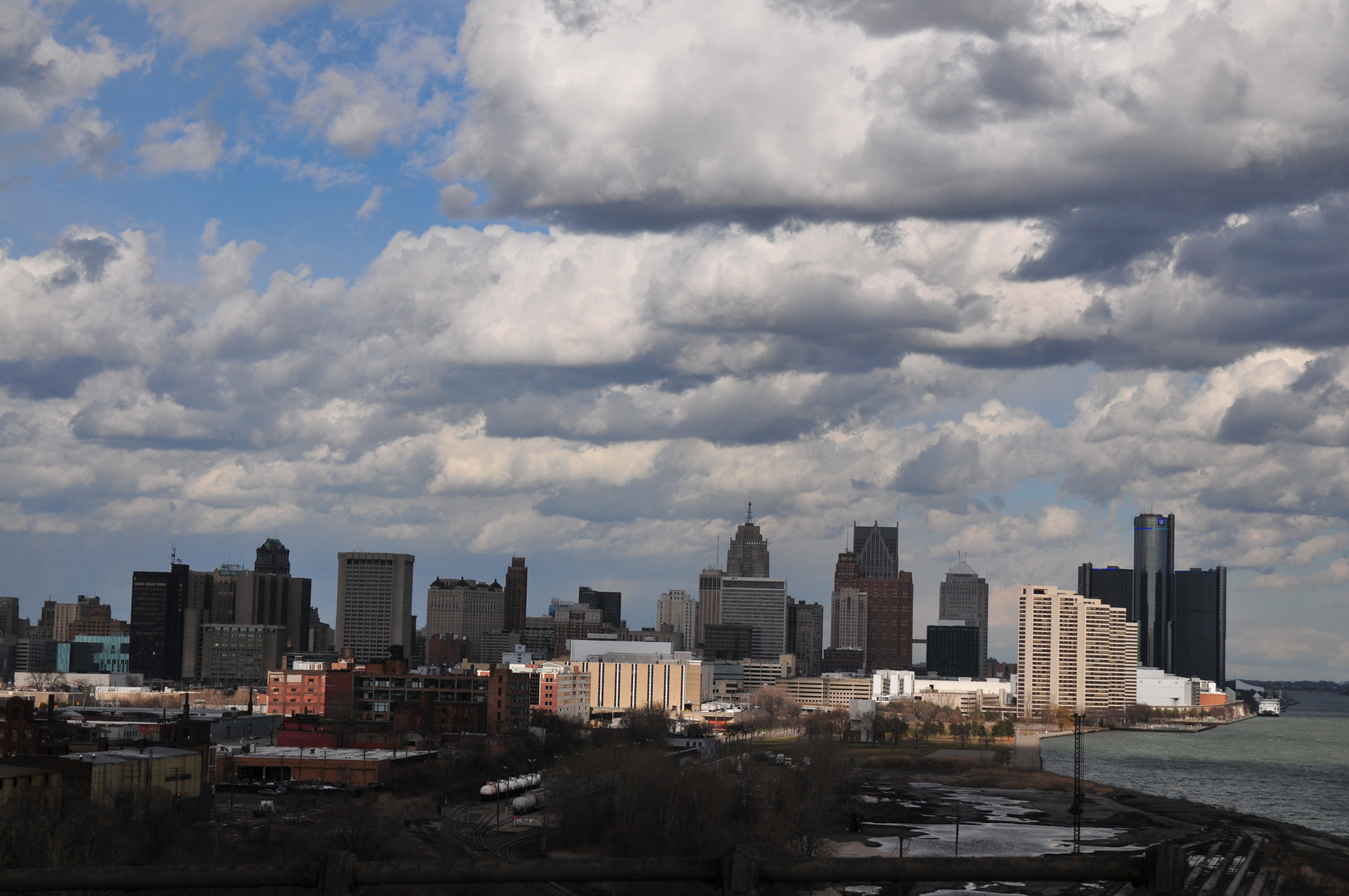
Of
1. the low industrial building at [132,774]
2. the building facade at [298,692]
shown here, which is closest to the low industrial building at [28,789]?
the low industrial building at [132,774]

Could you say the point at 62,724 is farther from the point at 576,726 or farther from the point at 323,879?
the point at 323,879

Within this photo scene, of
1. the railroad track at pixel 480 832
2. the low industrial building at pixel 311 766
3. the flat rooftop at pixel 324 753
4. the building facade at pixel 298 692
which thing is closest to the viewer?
the railroad track at pixel 480 832

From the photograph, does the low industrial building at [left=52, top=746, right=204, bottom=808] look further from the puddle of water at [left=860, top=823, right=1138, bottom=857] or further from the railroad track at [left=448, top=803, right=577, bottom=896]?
the puddle of water at [left=860, top=823, right=1138, bottom=857]

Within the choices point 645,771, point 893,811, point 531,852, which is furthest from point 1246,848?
point 531,852

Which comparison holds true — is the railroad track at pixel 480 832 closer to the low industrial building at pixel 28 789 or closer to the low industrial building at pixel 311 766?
the low industrial building at pixel 311 766

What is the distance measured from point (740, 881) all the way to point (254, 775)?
100 metres

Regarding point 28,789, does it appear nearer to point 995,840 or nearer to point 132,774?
point 132,774

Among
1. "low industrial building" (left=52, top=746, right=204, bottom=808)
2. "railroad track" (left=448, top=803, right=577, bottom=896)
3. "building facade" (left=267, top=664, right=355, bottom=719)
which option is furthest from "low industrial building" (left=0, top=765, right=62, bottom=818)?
"building facade" (left=267, top=664, right=355, bottom=719)

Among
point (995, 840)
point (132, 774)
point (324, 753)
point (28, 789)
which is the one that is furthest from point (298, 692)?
point (995, 840)

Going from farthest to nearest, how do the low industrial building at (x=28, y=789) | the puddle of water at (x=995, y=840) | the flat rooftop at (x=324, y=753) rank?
the flat rooftop at (x=324, y=753) → the puddle of water at (x=995, y=840) → the low industrial building at (x=28, y=789)

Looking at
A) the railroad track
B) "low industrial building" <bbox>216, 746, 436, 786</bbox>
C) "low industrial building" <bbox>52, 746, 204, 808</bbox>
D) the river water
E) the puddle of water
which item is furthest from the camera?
the river water

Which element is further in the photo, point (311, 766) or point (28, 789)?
point (311, 766)

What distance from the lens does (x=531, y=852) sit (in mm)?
68938

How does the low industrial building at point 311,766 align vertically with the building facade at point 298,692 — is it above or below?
above
